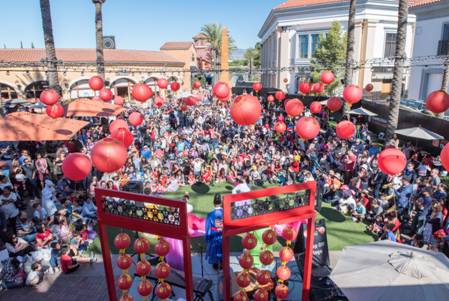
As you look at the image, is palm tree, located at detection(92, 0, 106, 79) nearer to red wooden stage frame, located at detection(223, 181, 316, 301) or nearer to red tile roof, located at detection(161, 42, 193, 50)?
red wooden stage frame, located at detection(223, 181, 316, 301)

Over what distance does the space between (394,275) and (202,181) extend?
917 cm

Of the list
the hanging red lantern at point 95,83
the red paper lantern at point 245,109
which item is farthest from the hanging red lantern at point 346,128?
the hanging red lantern at point 95,83

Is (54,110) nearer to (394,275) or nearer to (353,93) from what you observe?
(353,93)

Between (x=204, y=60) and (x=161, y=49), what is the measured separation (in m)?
19.8

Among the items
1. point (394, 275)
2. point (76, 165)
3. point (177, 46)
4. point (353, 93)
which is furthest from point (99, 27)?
point (177, 46)

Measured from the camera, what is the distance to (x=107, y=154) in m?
6.33

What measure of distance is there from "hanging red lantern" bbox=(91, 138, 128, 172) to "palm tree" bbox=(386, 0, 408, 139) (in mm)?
9202

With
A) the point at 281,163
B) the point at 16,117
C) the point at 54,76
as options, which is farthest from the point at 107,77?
the point at 281,163

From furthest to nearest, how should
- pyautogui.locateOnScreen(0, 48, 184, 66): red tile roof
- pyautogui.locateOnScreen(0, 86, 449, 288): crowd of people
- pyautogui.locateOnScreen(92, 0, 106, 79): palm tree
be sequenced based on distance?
1. pyautogui.locateOnScreen(0, 48, 184, 66): red tile roof
2. pyautogui.locateOnScreen(92, 0, 106, 79): palm tree
3. pyautogui.locateOnScreen(0, 86, 449, 288): crowd of people

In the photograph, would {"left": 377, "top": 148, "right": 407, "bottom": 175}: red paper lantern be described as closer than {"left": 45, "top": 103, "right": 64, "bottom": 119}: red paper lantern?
Yes

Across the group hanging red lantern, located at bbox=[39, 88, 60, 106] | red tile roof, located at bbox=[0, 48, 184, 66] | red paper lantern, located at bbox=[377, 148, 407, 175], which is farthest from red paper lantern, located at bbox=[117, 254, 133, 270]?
red tile roof, located at bbox=[0, 48, 184, 66]

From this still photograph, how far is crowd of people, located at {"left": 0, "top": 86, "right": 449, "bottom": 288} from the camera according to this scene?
793 cm

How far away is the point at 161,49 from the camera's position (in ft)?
172

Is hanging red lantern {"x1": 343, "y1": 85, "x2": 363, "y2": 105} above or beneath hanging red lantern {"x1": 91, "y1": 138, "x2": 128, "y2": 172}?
above
